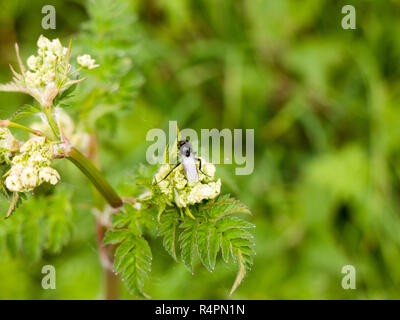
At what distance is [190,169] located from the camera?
4.91 feet

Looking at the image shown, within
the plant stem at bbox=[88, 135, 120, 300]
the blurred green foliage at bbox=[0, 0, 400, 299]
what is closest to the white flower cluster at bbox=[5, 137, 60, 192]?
the plant stem at bbox=[88, 135, 120, 300]

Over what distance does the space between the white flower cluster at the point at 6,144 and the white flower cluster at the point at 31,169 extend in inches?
2.0

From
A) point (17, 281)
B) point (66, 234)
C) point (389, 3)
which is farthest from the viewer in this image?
point (389, 3)

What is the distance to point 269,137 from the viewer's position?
442 centimetres

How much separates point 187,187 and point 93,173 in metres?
0.47

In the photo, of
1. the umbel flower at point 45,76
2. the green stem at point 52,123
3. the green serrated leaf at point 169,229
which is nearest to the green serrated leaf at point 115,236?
the green serrated leaf at point 169,229

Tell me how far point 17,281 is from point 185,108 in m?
2.36

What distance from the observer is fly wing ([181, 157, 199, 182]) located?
58.6 inches

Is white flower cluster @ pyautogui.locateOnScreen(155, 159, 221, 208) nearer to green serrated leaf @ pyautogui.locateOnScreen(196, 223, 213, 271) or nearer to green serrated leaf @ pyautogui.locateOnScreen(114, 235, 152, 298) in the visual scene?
green serrated leaf @ pyautogui.locateOnScreen(196, 223, 213, 271)

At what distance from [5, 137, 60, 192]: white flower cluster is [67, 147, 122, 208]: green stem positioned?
148 mm

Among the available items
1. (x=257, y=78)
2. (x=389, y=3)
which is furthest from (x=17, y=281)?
(x=389, y=3)

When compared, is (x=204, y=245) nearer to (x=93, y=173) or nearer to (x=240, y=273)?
(x=240, y=273)

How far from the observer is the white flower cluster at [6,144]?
1.52 meters
